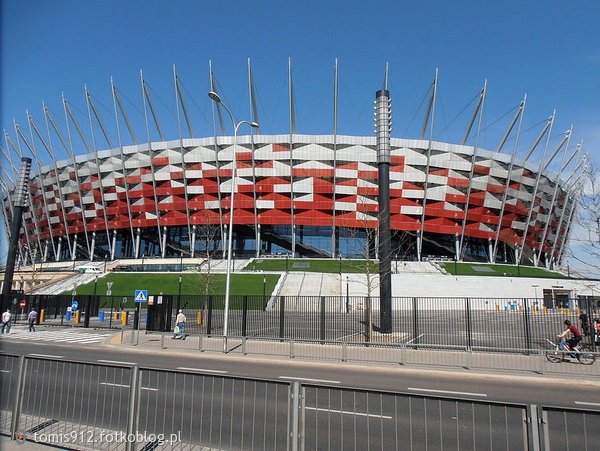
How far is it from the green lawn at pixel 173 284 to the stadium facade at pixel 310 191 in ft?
52.1

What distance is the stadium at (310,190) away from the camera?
223 ft

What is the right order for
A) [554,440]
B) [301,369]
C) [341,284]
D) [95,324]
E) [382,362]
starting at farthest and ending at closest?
[341,284], [95,324], [382,362], [301,369], [554,440]

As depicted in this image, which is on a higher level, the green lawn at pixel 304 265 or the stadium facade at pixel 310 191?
the stadium facade at pixel 310 191

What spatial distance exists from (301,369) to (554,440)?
406 inches

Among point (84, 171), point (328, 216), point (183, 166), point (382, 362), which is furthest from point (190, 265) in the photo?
point (382, 362)

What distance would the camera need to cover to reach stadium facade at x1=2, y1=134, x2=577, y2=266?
2675 inches

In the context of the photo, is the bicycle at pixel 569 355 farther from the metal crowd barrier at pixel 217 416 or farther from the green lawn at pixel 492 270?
the green lawn at pixel 492 270

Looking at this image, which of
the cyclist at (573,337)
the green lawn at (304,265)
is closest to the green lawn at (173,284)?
the green lawn at (304,265)

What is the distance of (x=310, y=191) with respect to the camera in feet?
226

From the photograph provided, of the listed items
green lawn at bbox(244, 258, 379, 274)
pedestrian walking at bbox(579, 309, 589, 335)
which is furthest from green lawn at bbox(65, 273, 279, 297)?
pedestrian walking at bbox(579, 309, 589, 335)

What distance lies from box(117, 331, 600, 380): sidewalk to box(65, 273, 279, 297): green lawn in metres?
21.4

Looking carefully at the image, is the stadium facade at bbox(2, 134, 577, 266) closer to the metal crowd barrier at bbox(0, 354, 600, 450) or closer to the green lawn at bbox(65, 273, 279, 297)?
the green lawn at bbox(65, 273, 279, 297)

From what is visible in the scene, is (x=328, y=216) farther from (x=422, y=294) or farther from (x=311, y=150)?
(x=422, y=294)

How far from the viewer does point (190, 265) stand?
65.6 metres
